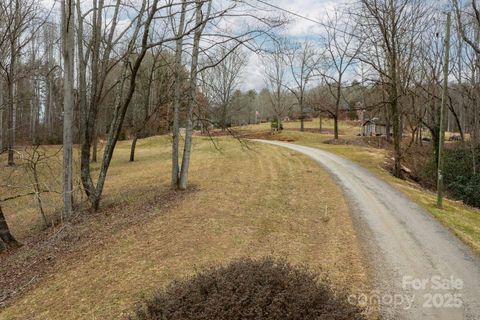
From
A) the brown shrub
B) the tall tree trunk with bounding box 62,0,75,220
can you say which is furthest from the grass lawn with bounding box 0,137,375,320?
the brown shrub

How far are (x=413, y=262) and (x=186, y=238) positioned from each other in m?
4.98

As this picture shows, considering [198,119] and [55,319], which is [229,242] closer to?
[55,319]

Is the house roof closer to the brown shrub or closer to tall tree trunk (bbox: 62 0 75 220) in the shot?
tall tree trunk (bbox: 62 0 75 220)

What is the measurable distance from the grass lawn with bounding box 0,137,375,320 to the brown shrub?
7.13ft

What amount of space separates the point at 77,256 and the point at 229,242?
3.34m

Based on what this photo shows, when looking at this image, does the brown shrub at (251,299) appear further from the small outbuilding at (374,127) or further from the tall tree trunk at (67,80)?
the small outbuilding at (374,127)

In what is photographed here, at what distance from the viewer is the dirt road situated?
20.0 ft

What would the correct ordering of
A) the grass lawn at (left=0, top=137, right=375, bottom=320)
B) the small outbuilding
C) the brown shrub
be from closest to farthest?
1. the brown shrub
2. the grass lawn at (left=0, top=137, right=375, bottom=320)
3. the small outbuilding

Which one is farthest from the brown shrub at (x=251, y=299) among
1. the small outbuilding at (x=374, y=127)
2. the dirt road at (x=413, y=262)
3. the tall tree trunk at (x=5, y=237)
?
the small outbuilding at (x=374, y=127)

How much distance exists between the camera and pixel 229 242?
8.64 metres

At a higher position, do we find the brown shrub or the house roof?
the house roof

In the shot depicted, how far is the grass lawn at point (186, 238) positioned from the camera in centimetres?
658

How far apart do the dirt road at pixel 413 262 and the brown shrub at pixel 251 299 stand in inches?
94.9

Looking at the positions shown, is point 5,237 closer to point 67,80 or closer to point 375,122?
point 67,80
